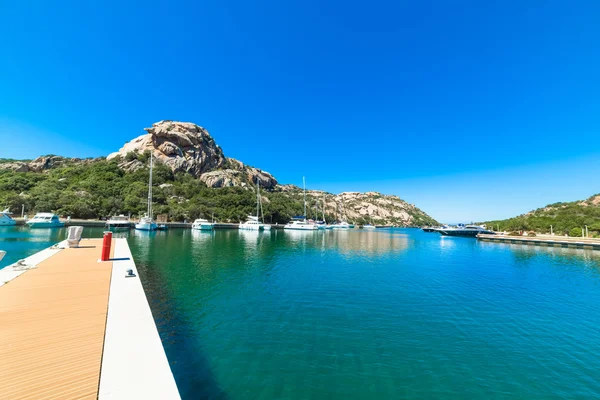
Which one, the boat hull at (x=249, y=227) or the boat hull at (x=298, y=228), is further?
the boat hull at (x=298, y=228)

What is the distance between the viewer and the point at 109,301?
786cm

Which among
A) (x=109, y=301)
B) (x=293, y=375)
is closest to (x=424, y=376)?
(x=293, y=375)

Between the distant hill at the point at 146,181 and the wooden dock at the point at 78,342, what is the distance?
260ft

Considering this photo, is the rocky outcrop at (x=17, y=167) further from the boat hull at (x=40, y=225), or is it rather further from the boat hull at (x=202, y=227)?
the boat hull at (x=202, y=227)

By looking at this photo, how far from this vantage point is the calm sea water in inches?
264

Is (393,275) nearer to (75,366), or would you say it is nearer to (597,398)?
(597,398)

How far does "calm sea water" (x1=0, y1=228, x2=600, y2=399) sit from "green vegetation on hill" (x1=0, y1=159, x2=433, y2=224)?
72.3m

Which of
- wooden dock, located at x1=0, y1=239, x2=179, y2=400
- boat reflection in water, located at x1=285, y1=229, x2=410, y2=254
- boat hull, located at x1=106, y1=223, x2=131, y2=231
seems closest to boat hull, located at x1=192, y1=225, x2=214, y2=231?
boat hull, located at x1=106, y1=223, x2=131, y2=231

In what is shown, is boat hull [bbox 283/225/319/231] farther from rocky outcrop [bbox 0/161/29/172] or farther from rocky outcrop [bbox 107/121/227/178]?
rocky outcrop [bbox 0/161/29/172]

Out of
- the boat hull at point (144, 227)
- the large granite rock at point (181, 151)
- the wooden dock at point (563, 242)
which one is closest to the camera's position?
the wooden dock at point (563, 242)

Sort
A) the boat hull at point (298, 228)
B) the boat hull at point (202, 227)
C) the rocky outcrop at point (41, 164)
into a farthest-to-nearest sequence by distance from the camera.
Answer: the rocky outcrop at point (41, 164) < the boat hull at point (298, 228) < the boat hull at point (202, 227)

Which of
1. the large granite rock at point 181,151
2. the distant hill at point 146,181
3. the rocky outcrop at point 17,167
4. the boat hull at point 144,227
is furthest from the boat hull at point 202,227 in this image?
the rocky outcrop at point 17,167

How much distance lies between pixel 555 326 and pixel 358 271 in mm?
12352

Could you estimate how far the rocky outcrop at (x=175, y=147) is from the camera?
118125mm
